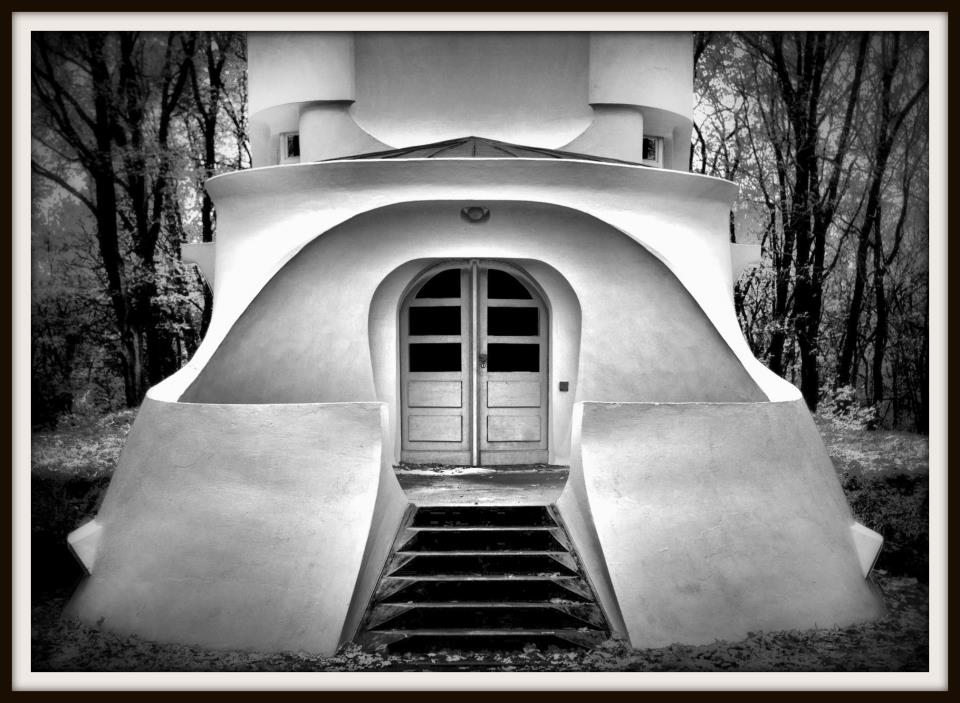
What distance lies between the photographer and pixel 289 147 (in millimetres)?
11789

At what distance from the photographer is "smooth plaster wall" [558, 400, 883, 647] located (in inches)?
272

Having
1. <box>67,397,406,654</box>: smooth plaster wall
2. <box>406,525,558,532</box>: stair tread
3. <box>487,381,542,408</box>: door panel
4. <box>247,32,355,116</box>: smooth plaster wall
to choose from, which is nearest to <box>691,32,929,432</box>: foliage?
<box>487,381,542,408</box>: door panel

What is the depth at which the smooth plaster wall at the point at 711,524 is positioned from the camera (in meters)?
6.91

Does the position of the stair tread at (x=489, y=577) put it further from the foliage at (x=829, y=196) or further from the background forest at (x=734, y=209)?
the background forest at (x=734, y=209)

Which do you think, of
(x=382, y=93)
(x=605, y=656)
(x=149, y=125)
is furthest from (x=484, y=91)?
(x=149, y=125)

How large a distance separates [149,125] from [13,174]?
433 inches

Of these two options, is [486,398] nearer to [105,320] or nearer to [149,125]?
[105,320]

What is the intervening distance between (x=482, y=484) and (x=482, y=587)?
151 centimetres

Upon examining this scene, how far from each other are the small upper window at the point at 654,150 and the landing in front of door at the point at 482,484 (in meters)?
4.59

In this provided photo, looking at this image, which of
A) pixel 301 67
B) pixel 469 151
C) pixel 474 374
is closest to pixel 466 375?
pixel 474 374

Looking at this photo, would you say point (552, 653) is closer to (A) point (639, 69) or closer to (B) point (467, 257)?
(B) point (467, 257)

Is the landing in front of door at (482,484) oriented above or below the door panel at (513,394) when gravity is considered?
below

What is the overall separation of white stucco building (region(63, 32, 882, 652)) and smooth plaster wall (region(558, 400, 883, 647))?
0.02 meters

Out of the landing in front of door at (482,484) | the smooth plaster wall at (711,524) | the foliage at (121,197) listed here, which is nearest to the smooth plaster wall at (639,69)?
the landing in front of door at (482,484)
